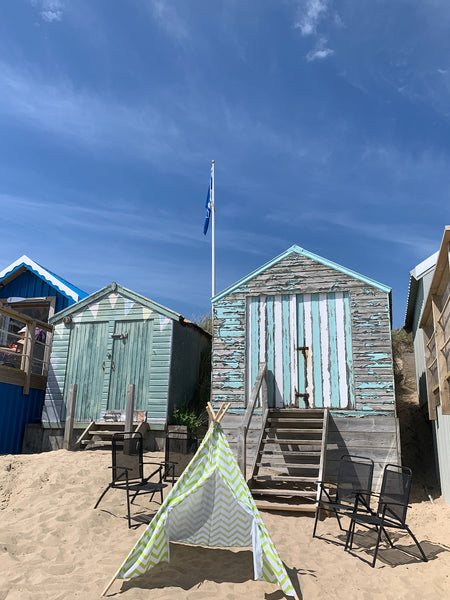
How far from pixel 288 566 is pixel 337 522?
6.45 ft

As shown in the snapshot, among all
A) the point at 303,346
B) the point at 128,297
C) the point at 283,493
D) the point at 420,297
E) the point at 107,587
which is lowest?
the point at 107,587

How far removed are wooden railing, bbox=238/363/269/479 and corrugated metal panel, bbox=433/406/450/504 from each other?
124 inches

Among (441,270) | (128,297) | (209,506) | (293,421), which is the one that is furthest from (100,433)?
(441,270)

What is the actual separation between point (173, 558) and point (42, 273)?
10.7 metres

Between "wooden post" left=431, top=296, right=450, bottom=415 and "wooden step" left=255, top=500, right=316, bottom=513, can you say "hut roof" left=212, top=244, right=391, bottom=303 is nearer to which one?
"wooden post" left=431, top=296, right=450, bottom=415

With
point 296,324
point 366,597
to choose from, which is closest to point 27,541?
point 366,597

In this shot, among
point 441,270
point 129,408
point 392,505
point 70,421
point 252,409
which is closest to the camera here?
point 392,505

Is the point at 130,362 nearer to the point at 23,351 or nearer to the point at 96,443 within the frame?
the point at 96,443

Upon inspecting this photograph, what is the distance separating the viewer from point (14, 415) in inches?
448

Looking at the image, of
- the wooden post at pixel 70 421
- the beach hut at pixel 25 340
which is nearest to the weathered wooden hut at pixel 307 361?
the wooden post at pixel 70 421

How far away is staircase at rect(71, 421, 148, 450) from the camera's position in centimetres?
1013

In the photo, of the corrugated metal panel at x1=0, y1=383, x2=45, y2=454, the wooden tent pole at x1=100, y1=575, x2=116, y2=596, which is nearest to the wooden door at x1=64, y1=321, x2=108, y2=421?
the corrugated metal panel at x1=0, y1=383, x2=45, y2=454

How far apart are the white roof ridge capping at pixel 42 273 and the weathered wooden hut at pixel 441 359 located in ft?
31.0

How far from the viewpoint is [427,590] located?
447 centimetres
